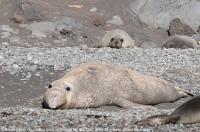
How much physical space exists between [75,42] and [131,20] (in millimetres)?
4094

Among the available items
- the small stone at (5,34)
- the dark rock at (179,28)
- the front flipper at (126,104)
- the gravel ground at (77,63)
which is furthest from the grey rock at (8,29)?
the front flipper at (126,104)

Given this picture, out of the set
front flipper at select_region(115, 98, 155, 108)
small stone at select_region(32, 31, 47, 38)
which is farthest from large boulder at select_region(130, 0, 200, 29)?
front flipper at select_region(115, 98, 155, 108)

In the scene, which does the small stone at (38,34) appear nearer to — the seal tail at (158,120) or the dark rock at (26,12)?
the dark rock at (26,12)

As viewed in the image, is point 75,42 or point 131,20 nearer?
point 75,42

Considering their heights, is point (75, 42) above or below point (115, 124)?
above

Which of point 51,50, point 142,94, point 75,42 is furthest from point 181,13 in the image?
point 142,94

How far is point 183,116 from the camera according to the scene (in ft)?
20.2

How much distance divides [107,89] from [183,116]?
3008 millimetres

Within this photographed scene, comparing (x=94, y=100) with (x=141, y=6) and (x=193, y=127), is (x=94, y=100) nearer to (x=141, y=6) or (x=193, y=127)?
(x=193, y=127)

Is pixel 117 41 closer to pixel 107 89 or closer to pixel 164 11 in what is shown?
pixel 107 89

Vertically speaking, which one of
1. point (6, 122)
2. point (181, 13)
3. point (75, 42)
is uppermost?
point (181, 13)

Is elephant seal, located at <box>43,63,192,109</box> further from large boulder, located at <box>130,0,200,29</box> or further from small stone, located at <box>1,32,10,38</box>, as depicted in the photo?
large boulder, located at <box>130,0,200,29</box>

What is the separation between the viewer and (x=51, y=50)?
1346 cm

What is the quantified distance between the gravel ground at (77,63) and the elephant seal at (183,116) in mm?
121
